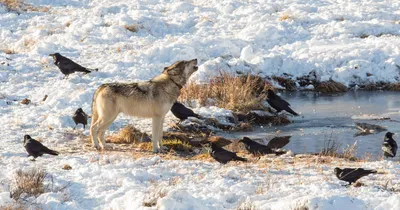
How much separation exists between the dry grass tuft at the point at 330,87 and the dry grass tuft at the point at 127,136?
9.43 metres

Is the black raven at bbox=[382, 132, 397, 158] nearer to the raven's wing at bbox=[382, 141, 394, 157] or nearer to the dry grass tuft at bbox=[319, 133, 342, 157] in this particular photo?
the raven's wing at bbox=[382, 141, 394, 157]

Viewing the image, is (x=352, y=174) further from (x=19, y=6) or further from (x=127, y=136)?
(x=19, y=6)

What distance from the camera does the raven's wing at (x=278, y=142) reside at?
1310 centimetres

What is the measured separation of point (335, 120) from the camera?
1616 centimetres

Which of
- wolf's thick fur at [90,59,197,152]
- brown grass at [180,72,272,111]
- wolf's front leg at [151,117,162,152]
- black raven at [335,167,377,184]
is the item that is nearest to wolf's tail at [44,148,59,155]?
wolf's thick fur at [90,59,197,152]

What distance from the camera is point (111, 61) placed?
21391mm

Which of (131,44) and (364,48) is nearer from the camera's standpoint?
(364,48)

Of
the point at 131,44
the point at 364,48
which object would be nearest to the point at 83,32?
the point at 131,44

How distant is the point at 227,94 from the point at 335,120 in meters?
3.07

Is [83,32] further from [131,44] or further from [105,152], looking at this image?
[105,152]

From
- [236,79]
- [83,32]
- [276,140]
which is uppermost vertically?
[83,32]

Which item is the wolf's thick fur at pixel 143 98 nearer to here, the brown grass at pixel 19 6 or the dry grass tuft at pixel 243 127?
the dry grass tuft at pixel 243 127

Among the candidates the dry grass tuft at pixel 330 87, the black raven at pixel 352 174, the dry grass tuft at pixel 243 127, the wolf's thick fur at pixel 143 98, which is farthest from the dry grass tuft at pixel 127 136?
the dry grass tuft at pixel 330 87

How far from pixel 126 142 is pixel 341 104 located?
800 cm
